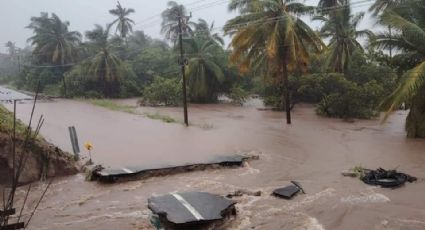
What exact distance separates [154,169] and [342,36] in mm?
23985

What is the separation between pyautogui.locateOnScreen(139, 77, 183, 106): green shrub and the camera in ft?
111

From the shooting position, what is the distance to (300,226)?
24.4 ft

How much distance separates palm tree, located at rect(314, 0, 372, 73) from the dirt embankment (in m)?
22.7

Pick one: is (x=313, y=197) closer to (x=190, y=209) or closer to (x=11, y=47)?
(x=190, y=209)

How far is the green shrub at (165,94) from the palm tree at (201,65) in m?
1.24

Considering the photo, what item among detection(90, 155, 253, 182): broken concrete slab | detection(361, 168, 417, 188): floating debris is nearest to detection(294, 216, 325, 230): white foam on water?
detection(361, 168, 417, 188): floating debris

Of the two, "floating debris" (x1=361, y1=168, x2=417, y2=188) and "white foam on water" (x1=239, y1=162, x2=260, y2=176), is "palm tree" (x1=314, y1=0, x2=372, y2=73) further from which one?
"floating debris" (x1=361, y1=168, x2=417, y2=188)

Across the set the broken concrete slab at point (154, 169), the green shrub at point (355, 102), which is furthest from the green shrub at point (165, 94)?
the broken concrete slab at point (154, 169)

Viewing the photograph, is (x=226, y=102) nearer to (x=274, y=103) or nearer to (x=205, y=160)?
(x=274, y=103)

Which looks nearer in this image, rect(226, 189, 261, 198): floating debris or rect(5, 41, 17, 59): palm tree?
rect(226, 189, 261, 198): floating debris

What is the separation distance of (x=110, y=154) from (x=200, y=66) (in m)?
19.3

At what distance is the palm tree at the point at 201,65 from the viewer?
3278 cm

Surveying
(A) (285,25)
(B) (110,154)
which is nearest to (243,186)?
(B) (110,154)

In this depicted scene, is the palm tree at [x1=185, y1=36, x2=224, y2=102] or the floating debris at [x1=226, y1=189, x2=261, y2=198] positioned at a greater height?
the palm tree at [x1=185, y1=36, x2=224, y2=102]
